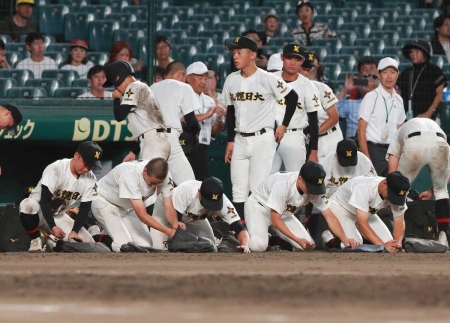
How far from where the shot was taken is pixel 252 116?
9273 millimetres

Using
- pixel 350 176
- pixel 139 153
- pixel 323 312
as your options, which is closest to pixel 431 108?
pixel 350 176

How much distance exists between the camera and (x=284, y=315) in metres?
5.10

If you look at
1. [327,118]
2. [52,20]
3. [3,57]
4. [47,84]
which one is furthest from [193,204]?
[52,20]

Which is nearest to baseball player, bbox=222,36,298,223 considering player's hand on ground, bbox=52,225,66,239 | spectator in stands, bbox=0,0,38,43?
player's hand on ground, bbox=52,225,66,239

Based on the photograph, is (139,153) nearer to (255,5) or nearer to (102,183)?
(102,183)

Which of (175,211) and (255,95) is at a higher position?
(255,95)

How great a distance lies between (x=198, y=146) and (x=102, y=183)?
125cm

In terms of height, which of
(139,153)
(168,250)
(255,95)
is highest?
(255,95)

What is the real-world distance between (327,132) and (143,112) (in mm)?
1984

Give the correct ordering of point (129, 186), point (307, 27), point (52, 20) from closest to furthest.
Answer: point (129, 186) → point (52, 20) → point (307, 27)

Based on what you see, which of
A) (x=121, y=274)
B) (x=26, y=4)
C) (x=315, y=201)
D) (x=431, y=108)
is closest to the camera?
(x=121, y=274)

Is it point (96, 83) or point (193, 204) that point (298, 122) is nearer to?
point (193, 204)

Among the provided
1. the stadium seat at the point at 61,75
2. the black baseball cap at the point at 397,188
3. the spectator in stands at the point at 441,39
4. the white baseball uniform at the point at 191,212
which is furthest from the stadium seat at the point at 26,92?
the spectator in stands at the point at 441,39

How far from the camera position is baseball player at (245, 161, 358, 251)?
848 cm
